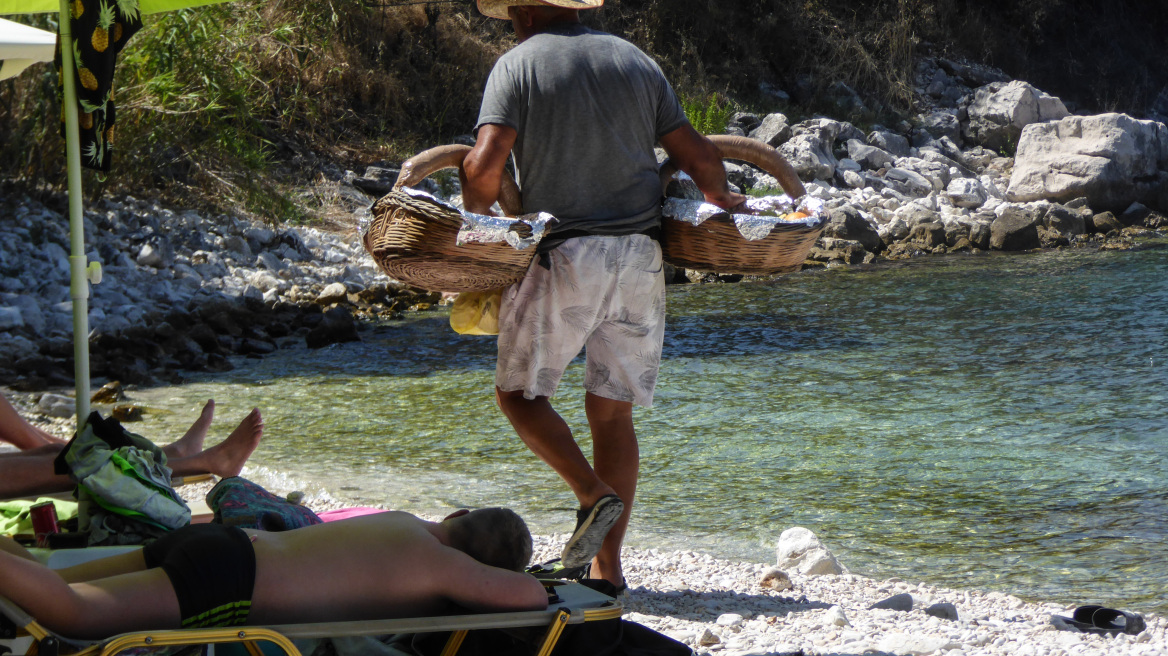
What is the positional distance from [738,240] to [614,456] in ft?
2.46

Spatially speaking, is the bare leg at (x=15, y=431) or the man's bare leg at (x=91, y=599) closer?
the man's bare leg at (x=91, y=599)

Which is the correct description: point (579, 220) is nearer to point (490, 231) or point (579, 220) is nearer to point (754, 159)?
point (490, 231)

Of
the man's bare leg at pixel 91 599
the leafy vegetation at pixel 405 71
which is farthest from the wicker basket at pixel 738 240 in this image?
the leafy vegetation at pixel 405 71

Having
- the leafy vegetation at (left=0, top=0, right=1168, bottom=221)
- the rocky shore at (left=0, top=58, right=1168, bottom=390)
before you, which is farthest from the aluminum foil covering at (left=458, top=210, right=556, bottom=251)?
the leafy vegetation at (left=0, top=0, right=1168, bottom=221)

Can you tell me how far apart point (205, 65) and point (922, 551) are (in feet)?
31.1

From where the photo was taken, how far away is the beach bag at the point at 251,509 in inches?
112

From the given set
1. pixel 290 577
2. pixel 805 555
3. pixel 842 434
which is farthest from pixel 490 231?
pixel 842 434

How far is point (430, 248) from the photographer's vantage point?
303 cm

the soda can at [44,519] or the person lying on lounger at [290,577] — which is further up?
the person lying on lounger at [290,577]

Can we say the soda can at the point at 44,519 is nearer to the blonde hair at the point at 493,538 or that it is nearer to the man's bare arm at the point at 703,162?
the blonde hair at the point at 493,538

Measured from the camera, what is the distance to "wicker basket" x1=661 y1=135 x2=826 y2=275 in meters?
3.30

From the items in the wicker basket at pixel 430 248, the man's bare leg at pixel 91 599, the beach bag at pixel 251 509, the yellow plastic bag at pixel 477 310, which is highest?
the wicker basket at pixel 430 248

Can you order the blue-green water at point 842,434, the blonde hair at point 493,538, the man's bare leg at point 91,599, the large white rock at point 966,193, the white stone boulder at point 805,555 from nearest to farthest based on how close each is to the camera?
1. the man's bare leg at point 91,599
2. the blonde hair at point 493,538
3. the white stone boulder at point 805,555
4. the blue-green water at point 842,434
5. the large white rock at point 966,193

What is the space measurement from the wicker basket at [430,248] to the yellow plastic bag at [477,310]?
0.29ft
